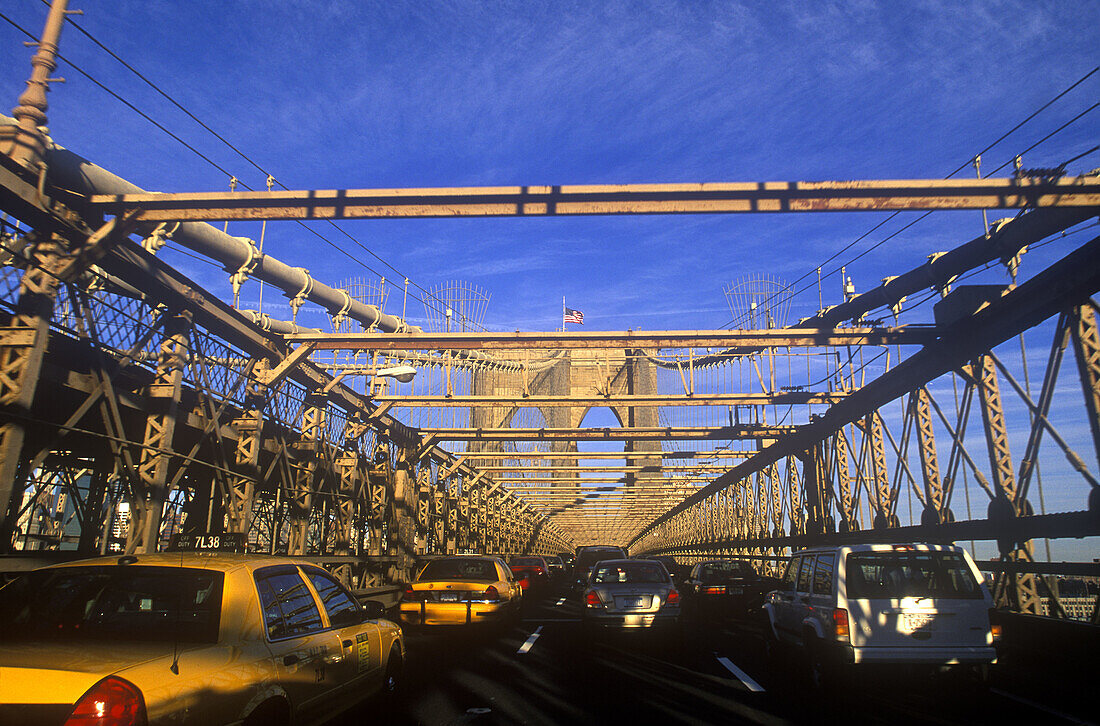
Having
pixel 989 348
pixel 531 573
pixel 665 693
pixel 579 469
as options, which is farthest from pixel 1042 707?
pixel 579 469

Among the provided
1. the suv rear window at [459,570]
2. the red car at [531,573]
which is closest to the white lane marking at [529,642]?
the suv rear window at [459,570]

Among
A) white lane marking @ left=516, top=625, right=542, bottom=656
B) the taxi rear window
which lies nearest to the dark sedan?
white lane marking @ left=516, top=625, right=542, bottom=656

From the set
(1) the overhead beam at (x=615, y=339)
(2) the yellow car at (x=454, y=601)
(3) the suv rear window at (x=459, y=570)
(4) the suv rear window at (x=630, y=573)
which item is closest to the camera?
(2) the yellow car at (x=454, y=601)

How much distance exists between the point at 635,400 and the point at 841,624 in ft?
47.1

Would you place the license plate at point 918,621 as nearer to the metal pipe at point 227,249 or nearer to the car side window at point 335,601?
the car side window at point 335,601

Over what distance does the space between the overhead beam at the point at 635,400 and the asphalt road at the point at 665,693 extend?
10510mm

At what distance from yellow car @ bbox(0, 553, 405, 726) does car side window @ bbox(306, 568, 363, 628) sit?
0.03m

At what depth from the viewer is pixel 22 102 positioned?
10.1 m

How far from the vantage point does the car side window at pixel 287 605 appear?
201 inches

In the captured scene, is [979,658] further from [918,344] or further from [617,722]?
[918,344]

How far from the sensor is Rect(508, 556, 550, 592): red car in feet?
90.4

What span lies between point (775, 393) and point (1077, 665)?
1369cm

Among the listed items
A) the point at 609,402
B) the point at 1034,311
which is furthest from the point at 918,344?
the point at 609,402

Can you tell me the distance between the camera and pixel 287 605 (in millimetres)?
5430
